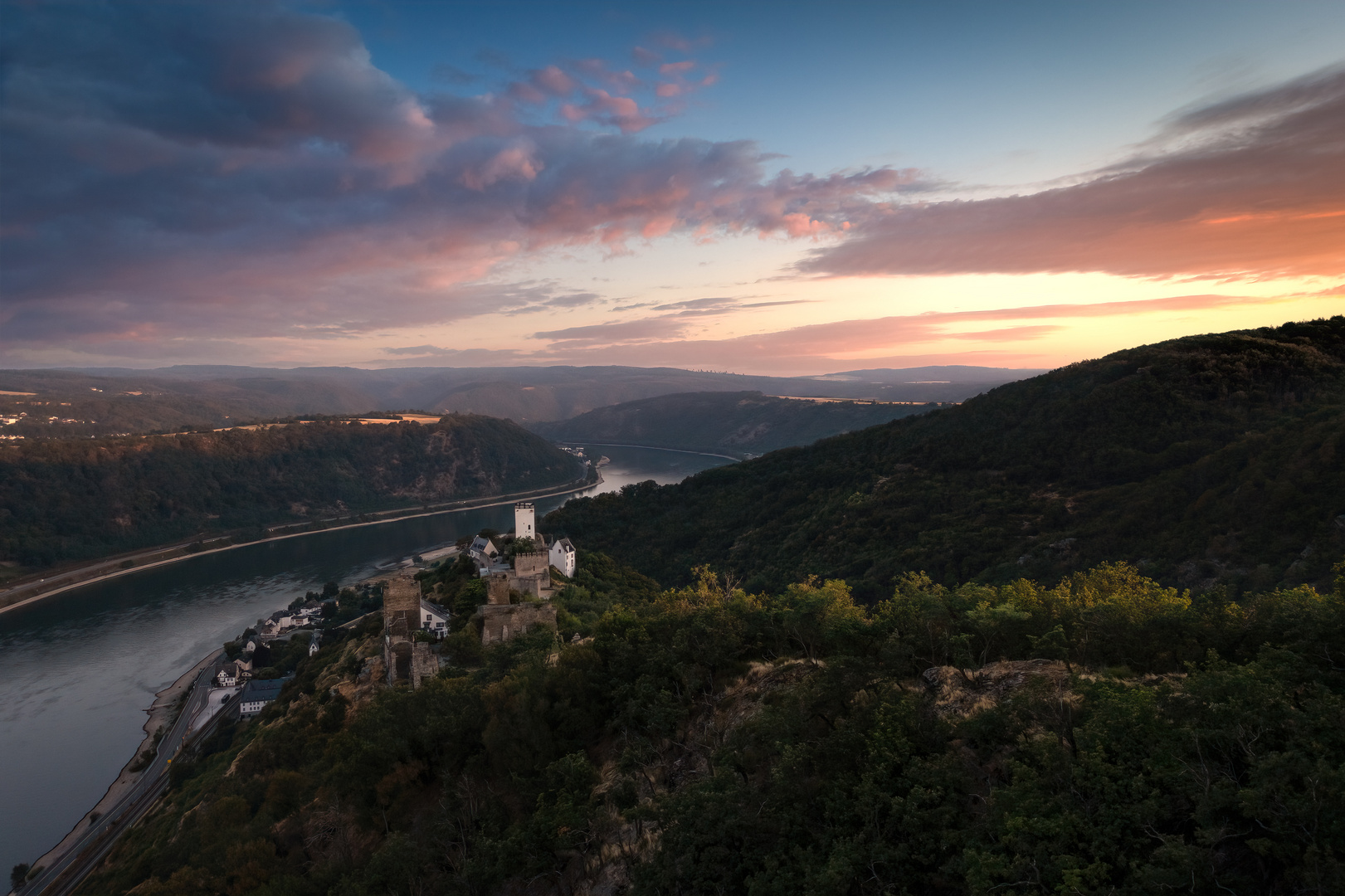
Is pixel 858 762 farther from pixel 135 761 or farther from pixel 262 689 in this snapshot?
pixel 135 761

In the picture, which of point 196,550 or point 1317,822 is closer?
point 1317,822

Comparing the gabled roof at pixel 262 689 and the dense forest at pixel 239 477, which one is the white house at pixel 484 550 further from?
the dense forest at pixel 239 477

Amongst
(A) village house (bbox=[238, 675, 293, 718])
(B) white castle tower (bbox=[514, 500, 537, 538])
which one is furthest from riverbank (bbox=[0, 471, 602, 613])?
(B) white castle tower (bbox=[514, 500, 537, 538])

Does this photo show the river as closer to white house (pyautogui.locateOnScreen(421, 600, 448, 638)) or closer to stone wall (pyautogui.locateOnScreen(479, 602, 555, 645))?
white house (pyautogui.locateOnScreen(421, 600, 448, 638))

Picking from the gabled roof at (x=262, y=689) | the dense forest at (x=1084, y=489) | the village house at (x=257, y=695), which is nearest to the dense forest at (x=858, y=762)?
the dense forest at (x=1084, y=489)

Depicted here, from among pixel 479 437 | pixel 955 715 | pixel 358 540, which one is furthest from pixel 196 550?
pixel 955 715

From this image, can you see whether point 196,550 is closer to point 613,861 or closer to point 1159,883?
point 613,861

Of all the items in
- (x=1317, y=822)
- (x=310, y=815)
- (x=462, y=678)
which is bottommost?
(x=310, y=815)

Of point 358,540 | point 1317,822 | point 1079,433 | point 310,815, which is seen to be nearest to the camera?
point 1317,822
